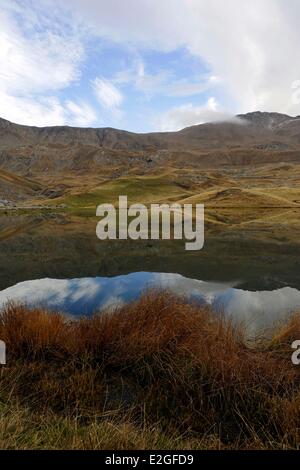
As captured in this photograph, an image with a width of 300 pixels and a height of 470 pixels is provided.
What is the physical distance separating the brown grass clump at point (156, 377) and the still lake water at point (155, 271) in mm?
2535

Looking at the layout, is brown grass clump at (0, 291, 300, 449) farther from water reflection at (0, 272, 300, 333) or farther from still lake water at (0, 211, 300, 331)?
water reflection at (0, 272, 300, 333)

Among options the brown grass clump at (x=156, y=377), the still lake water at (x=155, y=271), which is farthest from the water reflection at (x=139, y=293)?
the brown grass clump at (x=156, y=377)

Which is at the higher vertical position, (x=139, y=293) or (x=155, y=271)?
(x=155, y=271)

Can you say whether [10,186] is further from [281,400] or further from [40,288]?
[281,400]

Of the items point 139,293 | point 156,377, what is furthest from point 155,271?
point 156,377

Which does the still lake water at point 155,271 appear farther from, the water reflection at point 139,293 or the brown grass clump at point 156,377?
the brown grass clump at point 156,377

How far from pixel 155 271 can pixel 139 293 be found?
6.55 m

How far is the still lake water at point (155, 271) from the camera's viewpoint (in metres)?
15.9

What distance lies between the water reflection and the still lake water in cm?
3

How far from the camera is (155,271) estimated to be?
77.9 ft

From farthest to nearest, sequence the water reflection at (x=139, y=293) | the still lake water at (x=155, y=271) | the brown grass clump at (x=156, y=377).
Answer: the still lake water at (x=155, y=271)
the water reflection at (x=139, y=293)
the brown grass clump at (x=156, y=377)

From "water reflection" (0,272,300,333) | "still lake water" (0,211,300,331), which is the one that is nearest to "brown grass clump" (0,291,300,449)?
"still lake water" (0,211,300,331)

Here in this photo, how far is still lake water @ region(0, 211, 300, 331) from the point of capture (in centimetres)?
1589

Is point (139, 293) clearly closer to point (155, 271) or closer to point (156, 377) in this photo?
point (155, 271)
